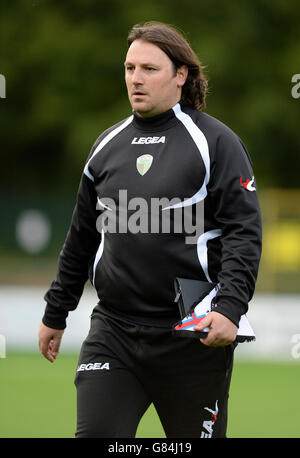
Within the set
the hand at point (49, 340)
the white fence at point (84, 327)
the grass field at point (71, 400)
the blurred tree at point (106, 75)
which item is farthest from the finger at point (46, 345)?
the blurred tree at point (106, 75)

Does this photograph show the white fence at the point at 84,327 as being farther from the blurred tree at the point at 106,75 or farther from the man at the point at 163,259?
the blurred tree at the point at 106,75

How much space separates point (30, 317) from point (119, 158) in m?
7.73

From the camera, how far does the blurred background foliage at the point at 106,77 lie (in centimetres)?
2381

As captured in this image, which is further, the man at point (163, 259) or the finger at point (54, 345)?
the finger at point (54, 345)

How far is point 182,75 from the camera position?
4.21 meters

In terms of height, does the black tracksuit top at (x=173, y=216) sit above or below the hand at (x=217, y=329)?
above

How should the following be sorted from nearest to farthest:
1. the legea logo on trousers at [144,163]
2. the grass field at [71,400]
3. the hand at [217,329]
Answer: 1. the hand at [217,329]
2. the legea logo on trousers at [144,163]
3. the grass field at [71,400]

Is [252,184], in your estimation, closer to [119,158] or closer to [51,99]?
[119,158]

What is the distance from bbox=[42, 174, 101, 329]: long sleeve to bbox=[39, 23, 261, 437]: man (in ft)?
0.75

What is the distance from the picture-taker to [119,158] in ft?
13.5

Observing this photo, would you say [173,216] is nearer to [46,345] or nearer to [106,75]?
[46,345]

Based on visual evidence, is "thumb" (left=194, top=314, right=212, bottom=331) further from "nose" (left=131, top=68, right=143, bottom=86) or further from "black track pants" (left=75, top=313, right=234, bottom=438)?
"nose" (left=131, top=68, right=143, bottom=86)

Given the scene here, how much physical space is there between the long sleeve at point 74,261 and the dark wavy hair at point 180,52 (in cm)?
67
